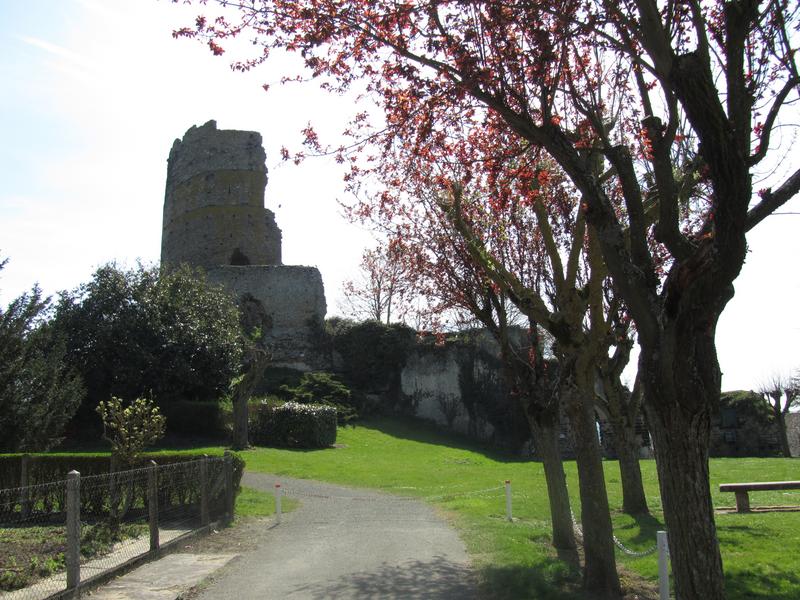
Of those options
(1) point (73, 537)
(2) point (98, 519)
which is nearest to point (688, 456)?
(1) point (73, 537)

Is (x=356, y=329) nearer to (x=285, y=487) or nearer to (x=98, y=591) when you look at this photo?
(x=285, y=487)

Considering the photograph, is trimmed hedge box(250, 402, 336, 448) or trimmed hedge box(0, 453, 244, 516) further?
trimmed hedge box(250, 402, 336, 448)

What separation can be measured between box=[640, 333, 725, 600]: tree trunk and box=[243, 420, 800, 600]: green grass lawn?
7.59 feet

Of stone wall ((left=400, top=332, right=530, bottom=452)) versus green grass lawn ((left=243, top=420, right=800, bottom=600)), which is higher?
stone wall ((left=400, top=332, right=530, bottom=452))

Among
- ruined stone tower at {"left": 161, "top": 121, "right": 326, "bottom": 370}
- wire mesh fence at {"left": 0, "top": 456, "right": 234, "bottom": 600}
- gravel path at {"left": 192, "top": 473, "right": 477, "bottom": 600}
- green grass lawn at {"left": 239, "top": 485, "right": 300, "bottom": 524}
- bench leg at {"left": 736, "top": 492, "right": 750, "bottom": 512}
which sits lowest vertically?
bench leg at {"left": 736, "top": 492, "right": 750, "bottom": 512}

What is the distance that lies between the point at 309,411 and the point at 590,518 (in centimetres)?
1798

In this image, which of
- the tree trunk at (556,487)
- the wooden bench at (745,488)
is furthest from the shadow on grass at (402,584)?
the wooden bench at (745,488)

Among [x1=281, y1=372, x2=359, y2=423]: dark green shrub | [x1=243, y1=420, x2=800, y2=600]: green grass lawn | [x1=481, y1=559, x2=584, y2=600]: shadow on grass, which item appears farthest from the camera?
[x1=281, y1=372, x2=359, y2=423]: dark green shrub

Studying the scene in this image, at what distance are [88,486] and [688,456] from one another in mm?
8844

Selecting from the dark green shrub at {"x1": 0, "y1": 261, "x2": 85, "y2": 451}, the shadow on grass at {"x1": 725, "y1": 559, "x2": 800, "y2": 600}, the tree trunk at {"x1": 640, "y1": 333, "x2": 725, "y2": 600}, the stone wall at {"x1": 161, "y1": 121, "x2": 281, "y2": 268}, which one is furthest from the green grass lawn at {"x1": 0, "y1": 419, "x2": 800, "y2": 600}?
the stone wall at {"x1": 161, "y1": 121, "x2": 281, "y2": 268}

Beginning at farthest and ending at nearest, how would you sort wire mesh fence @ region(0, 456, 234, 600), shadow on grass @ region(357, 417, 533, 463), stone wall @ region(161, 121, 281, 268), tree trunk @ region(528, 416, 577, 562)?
1. stone wall @ region(161, 121, 281, 268)
2. shadow on grass @ region(357, 417, 533, 463)
3. tree trunk @ region(528, 416, 577, 562)
4. wire mesh fence @ region(0, 456, 234, 600)

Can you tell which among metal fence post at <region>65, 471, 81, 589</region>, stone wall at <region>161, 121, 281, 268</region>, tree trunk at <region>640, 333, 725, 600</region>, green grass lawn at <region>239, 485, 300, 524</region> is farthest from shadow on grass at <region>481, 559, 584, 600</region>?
stone wall at <region>161, 121, 281, 268</region>

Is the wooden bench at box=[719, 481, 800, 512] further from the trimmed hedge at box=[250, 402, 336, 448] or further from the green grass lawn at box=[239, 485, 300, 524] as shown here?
the trimmed hedge at box=[250, 402, 336, 448]

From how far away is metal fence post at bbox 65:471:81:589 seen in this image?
6.46 m
